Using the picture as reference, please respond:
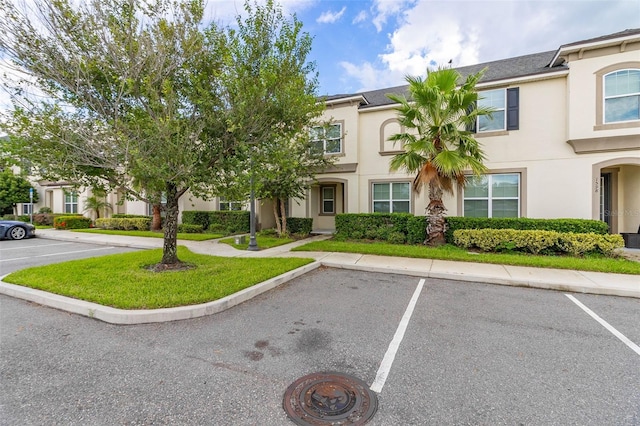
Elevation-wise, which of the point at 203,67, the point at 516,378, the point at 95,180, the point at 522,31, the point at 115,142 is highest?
the point at 522,31

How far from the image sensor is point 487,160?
1174 centimetres

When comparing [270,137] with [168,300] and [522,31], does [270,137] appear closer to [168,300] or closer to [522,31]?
[168,300]

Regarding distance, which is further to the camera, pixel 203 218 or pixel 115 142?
pixel 203 218

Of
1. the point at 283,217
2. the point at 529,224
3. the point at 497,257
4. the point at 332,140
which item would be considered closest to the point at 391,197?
the point at 332,140

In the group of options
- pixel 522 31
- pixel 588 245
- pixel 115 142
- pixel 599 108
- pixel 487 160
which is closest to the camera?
pixel 115 142

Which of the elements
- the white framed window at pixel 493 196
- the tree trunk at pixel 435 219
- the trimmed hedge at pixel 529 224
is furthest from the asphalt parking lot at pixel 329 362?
the white framed window at pixel 493 196

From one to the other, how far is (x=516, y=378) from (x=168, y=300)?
5.05 metres

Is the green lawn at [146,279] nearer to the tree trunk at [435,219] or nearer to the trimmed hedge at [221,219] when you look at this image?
the tree trunk at [435,219]

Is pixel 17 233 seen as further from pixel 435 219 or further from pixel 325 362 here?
pixel 435 219

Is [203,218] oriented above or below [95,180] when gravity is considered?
below

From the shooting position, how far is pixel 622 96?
9844 mm

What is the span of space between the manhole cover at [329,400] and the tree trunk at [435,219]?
872 centimetres

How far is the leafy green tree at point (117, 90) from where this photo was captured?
5.43 meters

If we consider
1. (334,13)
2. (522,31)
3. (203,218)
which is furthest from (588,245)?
(203,218)
